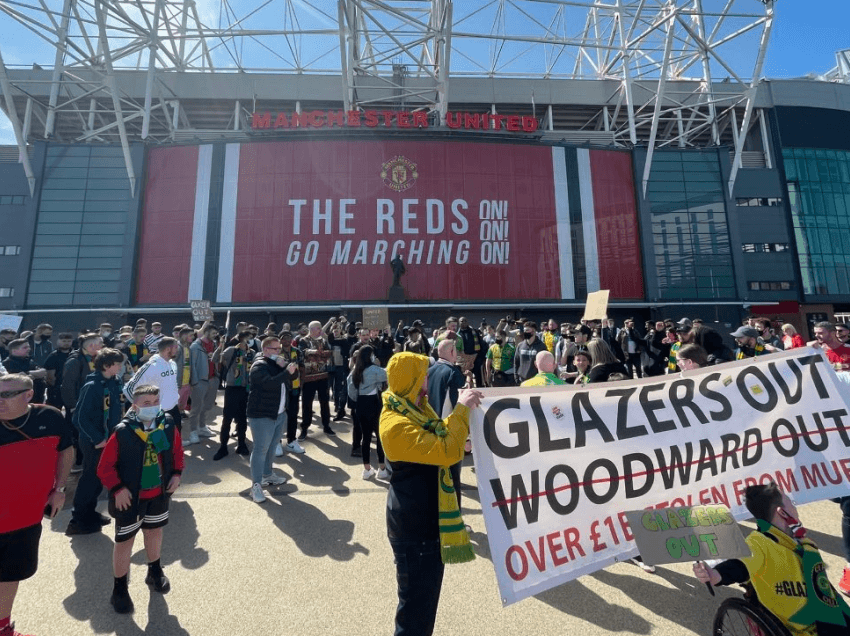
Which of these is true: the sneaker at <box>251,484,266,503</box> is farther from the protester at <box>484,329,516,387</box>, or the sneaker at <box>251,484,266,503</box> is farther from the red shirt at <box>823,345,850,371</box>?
the red shirt at <box>823,345,850,371</box>

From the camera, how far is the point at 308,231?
75.2ft

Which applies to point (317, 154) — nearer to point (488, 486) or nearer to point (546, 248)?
point (546, 248)

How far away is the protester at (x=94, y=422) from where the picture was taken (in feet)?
14.2

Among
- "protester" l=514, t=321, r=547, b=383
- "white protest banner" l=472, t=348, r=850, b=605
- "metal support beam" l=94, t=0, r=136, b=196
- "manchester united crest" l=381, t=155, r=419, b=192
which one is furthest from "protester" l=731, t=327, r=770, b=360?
"metal support beam" l=94, t=0, r=136, b=196

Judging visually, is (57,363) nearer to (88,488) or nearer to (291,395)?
(88,488)

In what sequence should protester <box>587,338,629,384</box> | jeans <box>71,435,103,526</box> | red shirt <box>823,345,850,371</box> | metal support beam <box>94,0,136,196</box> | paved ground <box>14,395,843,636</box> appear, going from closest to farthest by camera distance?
paved ground <box>14,395,843,636</box> → red shirt <box>823,345,850,371</box> → jeans <box>71,435,103,526</box> → protester <box>587,338,629,384</box> → metal support beam <box>94,0,136,196</box>

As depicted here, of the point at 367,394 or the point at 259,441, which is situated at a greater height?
the point at 367,394

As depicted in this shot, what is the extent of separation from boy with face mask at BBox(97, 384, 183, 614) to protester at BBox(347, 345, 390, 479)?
8.81 ft

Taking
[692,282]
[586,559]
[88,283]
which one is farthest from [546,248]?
[88,283]

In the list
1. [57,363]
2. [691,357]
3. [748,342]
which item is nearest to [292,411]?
[57,363]

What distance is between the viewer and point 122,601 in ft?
10.3

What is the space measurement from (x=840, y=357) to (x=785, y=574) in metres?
3.41

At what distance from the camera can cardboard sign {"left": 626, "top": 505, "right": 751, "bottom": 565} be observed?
1984 mm

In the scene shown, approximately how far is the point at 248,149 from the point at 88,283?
11766 millimetres
